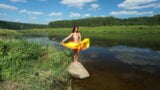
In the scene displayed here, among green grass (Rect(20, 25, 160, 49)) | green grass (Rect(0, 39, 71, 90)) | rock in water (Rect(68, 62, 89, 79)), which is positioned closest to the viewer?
green grass (Rect(0, 39, 71, 90))

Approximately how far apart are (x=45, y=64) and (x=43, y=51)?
7.40 ft

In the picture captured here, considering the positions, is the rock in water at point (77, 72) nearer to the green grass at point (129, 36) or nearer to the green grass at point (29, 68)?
the green grass at point (29, 68)

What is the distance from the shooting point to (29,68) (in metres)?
9.15

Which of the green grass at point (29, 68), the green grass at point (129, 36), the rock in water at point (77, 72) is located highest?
the green grass at point (29, 68)

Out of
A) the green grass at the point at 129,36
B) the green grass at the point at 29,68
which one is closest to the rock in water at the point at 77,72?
the green grass at the point at 29,68

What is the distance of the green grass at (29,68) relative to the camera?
769 cm

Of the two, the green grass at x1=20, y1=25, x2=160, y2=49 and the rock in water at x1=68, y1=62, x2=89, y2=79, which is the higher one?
the rock in water at x1=68, y1=62, x2=89, y2=79

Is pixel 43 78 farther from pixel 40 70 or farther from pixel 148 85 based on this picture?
pixel 148 85

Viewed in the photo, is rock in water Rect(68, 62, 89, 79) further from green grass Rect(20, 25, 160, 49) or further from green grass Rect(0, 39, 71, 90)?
green grass Rect(20, 25, 160, 49)

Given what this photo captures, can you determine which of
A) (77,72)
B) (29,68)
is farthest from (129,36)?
(29,68)

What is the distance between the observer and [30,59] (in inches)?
401

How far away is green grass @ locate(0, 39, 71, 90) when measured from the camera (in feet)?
25.2

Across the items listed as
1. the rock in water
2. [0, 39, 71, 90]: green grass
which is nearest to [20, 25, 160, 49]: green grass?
the rock in water

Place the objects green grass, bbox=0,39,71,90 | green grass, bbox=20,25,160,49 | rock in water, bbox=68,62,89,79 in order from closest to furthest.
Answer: green grass, bbox=0,39,71,90
rock in water, bbox=68,62,89,79
green grass, bbox=20,25,160,49
